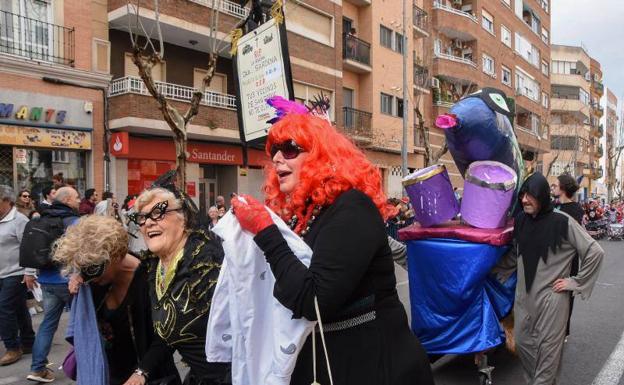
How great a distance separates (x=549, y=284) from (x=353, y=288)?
9.36 ft

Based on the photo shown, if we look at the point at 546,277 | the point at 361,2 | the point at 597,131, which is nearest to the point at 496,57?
the point at 361,2

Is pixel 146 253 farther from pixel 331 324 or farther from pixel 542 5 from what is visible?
pixel 542 5

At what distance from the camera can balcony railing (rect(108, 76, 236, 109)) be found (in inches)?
573

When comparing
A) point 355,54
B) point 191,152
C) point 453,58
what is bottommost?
point 191,152

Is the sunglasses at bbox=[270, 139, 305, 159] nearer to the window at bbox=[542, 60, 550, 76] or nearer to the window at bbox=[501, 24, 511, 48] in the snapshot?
the window at bbox=[501, 24, 511, 48]

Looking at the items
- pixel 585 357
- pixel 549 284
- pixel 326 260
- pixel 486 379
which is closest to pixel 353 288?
pixel 326 260

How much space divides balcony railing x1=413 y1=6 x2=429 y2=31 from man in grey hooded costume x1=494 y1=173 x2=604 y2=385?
25.3 m

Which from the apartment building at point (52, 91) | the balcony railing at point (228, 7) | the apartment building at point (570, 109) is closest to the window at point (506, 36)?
the apartment building at point (570, 109)

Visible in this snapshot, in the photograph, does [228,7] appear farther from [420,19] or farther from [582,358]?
[582,358]

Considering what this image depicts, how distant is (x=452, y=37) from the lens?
3147 cm

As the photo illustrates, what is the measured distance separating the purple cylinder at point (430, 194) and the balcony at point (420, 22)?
24.7 m

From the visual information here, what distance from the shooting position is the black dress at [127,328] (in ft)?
9.17

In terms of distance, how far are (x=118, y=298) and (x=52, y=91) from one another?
1221 cm

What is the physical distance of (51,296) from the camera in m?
5.39
